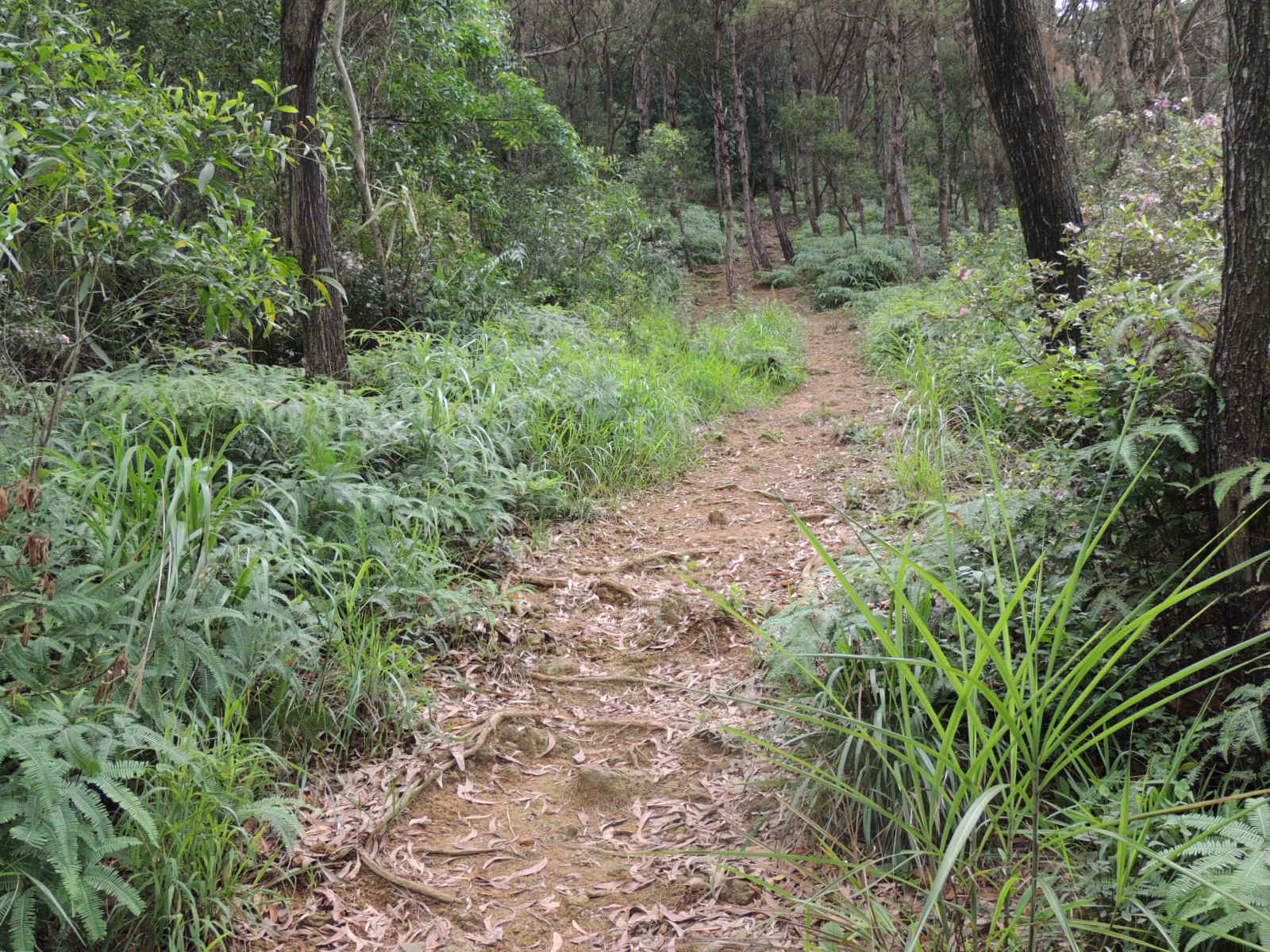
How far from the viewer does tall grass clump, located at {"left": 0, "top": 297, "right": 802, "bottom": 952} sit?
6.25 feet

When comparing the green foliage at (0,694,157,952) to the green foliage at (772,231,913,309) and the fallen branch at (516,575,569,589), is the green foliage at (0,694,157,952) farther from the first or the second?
the green foliage at (772,231,913,309)

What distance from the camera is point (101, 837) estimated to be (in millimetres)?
1844

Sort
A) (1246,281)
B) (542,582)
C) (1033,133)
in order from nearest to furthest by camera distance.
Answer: (1246,281), (542,582), (1033,133)

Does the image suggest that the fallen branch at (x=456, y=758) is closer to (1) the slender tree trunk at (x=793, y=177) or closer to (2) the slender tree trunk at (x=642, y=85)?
(2) the slender tree trunk at (x=642, y=85)

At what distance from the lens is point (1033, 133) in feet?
16.0

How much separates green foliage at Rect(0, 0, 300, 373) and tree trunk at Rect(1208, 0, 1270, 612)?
139 inches

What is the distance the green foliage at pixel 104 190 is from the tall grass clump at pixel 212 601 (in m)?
0.46

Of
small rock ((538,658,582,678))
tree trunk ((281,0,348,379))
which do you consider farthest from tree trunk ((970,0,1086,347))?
tree trunk ((281,0,348,379))

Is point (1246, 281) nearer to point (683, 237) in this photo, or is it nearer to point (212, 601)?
point (212, 601)

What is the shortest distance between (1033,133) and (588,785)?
4631 mm

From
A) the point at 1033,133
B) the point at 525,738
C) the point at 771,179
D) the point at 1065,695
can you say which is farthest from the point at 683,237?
the point at 1065,695

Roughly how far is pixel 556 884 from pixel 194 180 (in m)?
3.56

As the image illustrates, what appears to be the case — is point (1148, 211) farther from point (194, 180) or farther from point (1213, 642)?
point (194, 180)

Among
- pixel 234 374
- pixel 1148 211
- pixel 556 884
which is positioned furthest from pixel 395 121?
pixel 556 884
